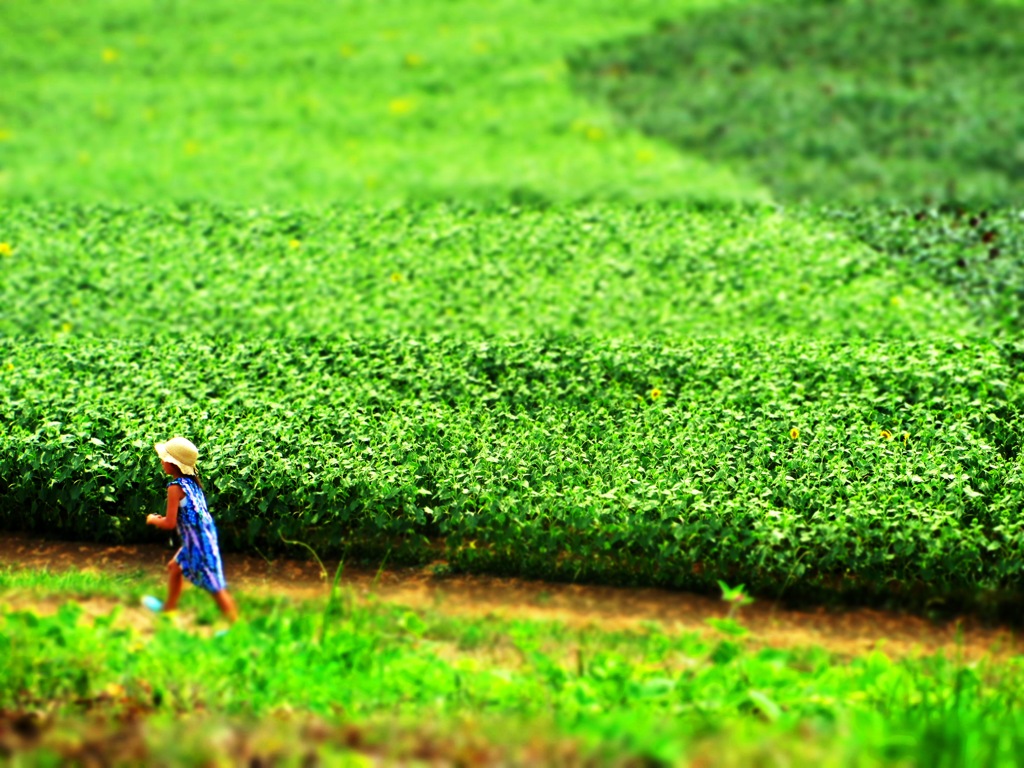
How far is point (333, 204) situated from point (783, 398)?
612 cm

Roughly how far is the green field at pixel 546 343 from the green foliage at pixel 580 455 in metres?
0.03

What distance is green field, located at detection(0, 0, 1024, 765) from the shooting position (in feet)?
12.9

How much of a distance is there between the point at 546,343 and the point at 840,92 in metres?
7.30

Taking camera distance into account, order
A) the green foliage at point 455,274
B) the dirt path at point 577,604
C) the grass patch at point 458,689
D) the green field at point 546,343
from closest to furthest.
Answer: the grass patch at point 458,689 → the green field at point 546,343 → the dirt path at point 577,604 → the green foliage at point 455,274

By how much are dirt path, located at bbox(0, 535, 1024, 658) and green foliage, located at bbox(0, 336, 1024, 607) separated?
0.12m

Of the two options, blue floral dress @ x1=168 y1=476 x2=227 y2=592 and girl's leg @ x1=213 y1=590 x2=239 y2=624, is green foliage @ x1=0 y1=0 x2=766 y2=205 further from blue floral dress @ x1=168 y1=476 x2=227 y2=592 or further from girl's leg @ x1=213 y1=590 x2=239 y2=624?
girl's leg @ x1=213 y1=590 x2=239 y2=624

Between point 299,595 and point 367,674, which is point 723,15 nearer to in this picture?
point 299,595

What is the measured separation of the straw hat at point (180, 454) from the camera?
17.0ft

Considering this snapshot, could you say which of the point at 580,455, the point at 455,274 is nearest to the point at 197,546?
the point at 580,455

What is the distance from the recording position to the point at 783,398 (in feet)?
22.7

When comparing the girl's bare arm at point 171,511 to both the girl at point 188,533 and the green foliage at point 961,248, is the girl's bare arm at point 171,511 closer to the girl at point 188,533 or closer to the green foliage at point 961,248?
the girl at point 188,533

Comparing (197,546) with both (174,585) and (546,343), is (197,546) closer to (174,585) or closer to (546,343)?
(174,585)

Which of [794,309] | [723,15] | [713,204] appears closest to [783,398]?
[794,309]

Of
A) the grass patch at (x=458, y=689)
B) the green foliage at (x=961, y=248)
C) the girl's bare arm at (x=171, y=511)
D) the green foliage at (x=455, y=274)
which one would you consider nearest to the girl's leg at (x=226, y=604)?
the girl's bare arm at (x=171, y=511)
